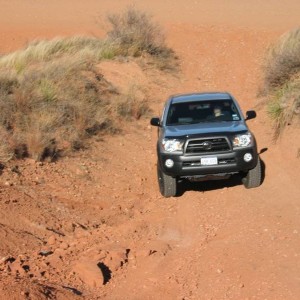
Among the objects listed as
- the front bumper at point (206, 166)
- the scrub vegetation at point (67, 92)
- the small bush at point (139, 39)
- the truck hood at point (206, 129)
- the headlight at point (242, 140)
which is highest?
the truck hood at point (206, 129)

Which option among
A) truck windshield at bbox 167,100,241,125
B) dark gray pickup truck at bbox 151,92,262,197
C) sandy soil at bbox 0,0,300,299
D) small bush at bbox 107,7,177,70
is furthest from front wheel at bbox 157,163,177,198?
small bush at bbox 107,7,177,70

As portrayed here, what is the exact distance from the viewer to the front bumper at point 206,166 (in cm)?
1245

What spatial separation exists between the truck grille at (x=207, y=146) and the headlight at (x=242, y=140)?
17cm

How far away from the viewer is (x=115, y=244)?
10383mm

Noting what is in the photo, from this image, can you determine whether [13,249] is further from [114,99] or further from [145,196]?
[114,99]

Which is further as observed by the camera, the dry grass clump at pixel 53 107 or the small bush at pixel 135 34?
the small bush at pixel 135 34

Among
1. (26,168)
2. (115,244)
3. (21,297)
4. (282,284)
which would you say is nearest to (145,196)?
(26,168)

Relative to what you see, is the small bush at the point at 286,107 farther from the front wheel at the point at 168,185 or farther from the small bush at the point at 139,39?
the small bush at the point at 139,39

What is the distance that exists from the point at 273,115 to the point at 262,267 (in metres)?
8.68

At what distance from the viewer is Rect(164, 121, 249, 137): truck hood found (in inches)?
499

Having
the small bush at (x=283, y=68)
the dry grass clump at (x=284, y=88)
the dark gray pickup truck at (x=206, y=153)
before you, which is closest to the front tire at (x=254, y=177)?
the dark gray pickup truck at (x=206, y=153)

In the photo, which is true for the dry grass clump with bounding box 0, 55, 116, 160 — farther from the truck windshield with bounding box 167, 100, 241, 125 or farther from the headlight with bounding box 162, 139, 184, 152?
the headlight with bounding box 162, 139, 184, 152

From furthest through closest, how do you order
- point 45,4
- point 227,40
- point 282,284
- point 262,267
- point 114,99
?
point 45,4, point 227,40, point 114,99, point 262,267, point 282,284

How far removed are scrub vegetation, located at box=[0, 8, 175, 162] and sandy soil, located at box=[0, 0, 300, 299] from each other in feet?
1.59
